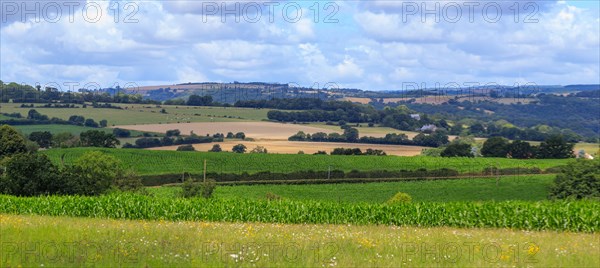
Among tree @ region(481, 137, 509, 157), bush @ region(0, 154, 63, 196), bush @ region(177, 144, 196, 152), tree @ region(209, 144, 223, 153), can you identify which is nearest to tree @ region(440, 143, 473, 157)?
tree @ region(481, 137, 509, 157)

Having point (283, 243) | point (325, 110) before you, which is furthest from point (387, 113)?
point (283, 243)

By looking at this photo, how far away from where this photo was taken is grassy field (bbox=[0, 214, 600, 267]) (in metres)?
16.5

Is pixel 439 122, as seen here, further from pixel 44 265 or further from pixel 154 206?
pixel 44 265

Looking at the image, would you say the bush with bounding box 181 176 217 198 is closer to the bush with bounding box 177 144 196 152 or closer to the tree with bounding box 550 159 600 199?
the tree with bounding box 550 159 600 199

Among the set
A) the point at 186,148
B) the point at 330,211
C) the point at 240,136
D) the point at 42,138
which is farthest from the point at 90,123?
the point at 330,211

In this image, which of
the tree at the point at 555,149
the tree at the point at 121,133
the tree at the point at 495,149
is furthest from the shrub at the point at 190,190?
the tree at the point at 121,133

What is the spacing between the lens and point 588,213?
3247cm

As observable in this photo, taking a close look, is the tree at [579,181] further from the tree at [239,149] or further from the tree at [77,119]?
the tree at [77,119]

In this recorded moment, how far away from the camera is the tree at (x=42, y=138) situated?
4845 inches

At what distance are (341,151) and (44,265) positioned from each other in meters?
103

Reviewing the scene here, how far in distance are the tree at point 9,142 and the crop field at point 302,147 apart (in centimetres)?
2618

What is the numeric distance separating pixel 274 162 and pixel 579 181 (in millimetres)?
44655

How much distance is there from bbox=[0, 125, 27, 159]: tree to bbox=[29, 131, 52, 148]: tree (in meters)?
27.3

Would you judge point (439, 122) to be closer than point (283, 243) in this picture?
No
